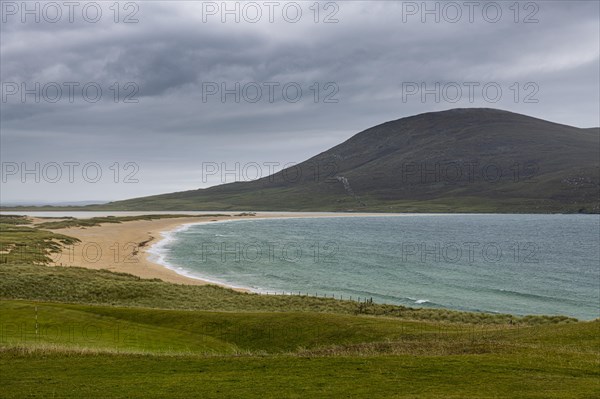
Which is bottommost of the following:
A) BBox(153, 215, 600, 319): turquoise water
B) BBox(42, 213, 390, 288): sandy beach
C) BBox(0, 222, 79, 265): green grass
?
BBox(153, 215, 600, 319): turquoise water

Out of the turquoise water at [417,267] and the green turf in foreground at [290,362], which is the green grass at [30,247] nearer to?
the turquoise water at [417,267]

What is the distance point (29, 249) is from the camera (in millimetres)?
98812

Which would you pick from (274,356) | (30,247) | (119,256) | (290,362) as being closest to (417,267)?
(119,256)

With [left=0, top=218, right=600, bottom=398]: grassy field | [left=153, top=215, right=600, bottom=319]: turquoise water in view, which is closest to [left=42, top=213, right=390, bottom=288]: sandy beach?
[left=153, top=215, right=600, bottom=319]: turquoise water

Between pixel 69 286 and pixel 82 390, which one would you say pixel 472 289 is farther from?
pixel 82 390

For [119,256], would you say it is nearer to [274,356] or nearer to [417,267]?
[417,267]

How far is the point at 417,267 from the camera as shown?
105438 millimetres

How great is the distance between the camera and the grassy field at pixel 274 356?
1866 cm

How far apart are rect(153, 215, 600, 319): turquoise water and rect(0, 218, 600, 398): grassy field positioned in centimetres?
2535

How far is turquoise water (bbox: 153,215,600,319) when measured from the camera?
241 feet

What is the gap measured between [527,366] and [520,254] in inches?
4604

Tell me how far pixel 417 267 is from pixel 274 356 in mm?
84529

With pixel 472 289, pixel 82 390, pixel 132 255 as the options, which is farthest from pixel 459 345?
pixel 132 255

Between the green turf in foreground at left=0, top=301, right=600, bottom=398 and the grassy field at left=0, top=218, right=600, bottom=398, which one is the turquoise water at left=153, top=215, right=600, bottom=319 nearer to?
the grassy field at left=0, top=218, right=600, bottom=398
